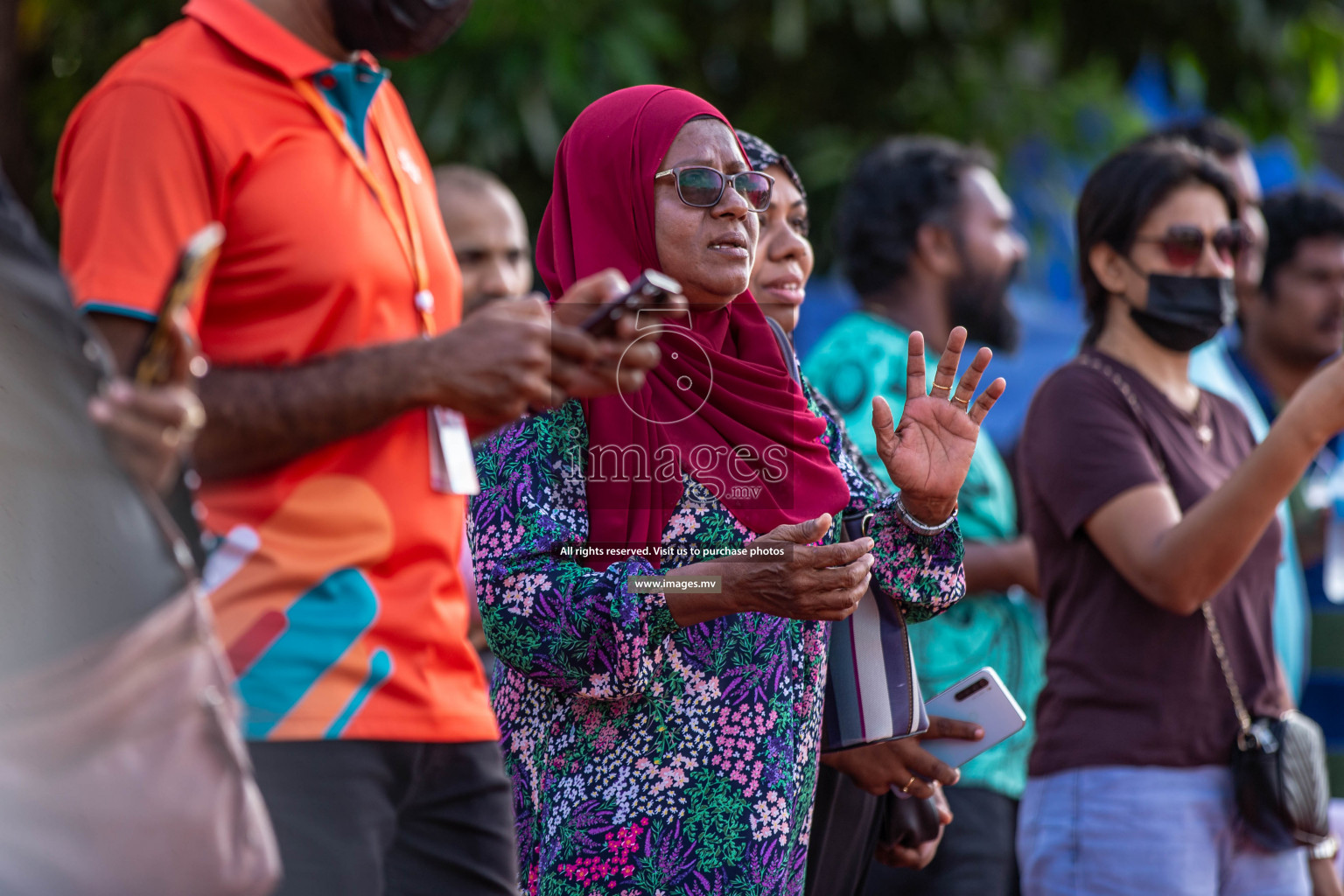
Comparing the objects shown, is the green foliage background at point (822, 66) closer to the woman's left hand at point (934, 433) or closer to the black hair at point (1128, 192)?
the black hair at point (1128, 192)

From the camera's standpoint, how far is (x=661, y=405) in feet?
8.13

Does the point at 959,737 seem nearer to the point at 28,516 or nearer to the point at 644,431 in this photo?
the point at 644,431

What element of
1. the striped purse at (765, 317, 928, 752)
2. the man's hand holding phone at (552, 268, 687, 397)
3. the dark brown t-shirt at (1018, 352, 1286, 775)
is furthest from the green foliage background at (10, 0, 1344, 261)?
the man's hand holding phone at (552, 268, 687, 397)

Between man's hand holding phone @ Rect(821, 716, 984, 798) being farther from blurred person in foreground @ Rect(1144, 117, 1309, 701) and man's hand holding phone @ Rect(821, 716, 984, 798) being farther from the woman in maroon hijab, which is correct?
blurred person in foreground @ Rect(1144, 117, 1309, 701)

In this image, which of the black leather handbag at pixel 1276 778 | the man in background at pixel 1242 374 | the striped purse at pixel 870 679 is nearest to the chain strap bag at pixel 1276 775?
the black leather handbag at pixel 1276 778

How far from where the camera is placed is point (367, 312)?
2.04 metres

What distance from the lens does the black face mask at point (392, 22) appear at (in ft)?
7.09

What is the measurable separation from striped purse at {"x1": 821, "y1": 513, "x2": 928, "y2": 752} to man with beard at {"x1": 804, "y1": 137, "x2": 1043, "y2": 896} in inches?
34.0

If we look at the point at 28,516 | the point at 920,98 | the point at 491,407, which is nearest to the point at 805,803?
the point at 491,407

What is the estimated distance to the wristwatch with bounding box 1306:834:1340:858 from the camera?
336cm

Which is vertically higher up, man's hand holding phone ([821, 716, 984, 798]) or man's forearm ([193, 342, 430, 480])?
man's forearm ([193, 342, 430, 480])

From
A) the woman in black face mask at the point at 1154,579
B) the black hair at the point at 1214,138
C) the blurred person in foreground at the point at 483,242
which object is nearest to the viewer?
the woman in black face mask at the point at 1154,579

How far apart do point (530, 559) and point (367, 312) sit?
0.50m

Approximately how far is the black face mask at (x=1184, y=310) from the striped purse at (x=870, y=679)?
121 cm
